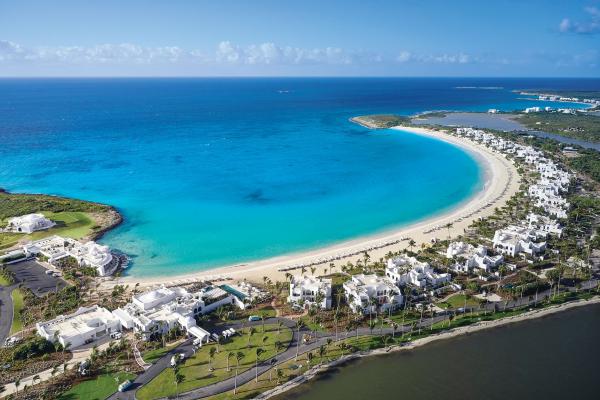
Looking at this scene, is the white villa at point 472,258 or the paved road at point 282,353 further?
the white villa at point 472,258

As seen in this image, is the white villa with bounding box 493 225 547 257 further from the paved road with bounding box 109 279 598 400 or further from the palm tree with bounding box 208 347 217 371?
the palm tree with bounding box 208 347 217 371

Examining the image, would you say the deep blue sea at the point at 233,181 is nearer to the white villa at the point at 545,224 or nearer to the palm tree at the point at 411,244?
the palm tree at the point at 411,244

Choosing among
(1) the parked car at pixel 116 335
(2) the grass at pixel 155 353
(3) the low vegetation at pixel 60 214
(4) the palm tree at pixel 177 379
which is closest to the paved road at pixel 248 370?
(2) the grass at pixel 155 353

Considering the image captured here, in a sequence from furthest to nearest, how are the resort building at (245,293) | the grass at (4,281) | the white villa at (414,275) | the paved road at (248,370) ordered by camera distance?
1. the grass at (4,281)
2. the white villa at (414,275)
3. the resort building at (245,293)
4. the paved road at (248,370)

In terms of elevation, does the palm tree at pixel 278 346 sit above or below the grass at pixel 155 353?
above

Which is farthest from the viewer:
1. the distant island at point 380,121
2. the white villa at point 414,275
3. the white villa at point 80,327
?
the distant island at point 380,121

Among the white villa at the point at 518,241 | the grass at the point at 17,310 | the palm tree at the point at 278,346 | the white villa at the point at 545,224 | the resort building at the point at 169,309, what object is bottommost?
the grass at the point at 17,310

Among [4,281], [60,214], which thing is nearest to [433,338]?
[4,281]
